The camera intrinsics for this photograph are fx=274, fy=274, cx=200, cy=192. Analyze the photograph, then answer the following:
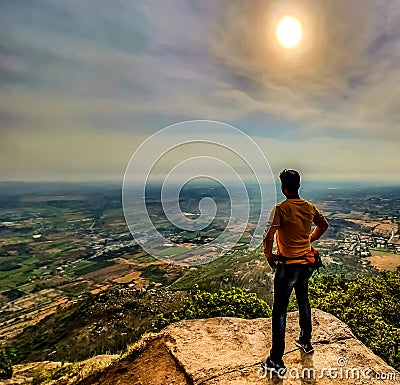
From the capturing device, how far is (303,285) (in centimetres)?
363

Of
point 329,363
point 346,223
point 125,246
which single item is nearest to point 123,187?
point 329,363

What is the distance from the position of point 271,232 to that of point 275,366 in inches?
68.4

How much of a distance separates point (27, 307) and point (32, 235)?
6026cm

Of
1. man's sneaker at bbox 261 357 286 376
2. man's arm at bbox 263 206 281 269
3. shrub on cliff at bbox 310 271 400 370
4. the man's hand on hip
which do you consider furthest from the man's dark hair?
shrub on cliff at bbox 310 271 400 370

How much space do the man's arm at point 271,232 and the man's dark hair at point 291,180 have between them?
37cm

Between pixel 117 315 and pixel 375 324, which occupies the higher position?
pixel 375 324

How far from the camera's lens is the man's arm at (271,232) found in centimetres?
323

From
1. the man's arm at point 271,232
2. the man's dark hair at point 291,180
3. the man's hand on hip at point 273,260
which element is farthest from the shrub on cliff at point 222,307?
the man's dark hair at point 291,180

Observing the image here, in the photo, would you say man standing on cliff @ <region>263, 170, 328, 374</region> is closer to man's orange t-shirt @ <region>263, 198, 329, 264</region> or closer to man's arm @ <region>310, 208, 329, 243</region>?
man's orange t-shirt @ <region>263, 198, 329, 264</region>

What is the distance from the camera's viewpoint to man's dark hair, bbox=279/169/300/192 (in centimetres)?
352

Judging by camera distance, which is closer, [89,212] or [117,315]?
[117,315]

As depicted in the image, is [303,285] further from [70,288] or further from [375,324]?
[70,288]

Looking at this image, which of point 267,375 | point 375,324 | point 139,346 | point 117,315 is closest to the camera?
point 267,375

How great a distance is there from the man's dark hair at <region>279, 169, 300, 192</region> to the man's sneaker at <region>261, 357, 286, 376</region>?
2.20m
